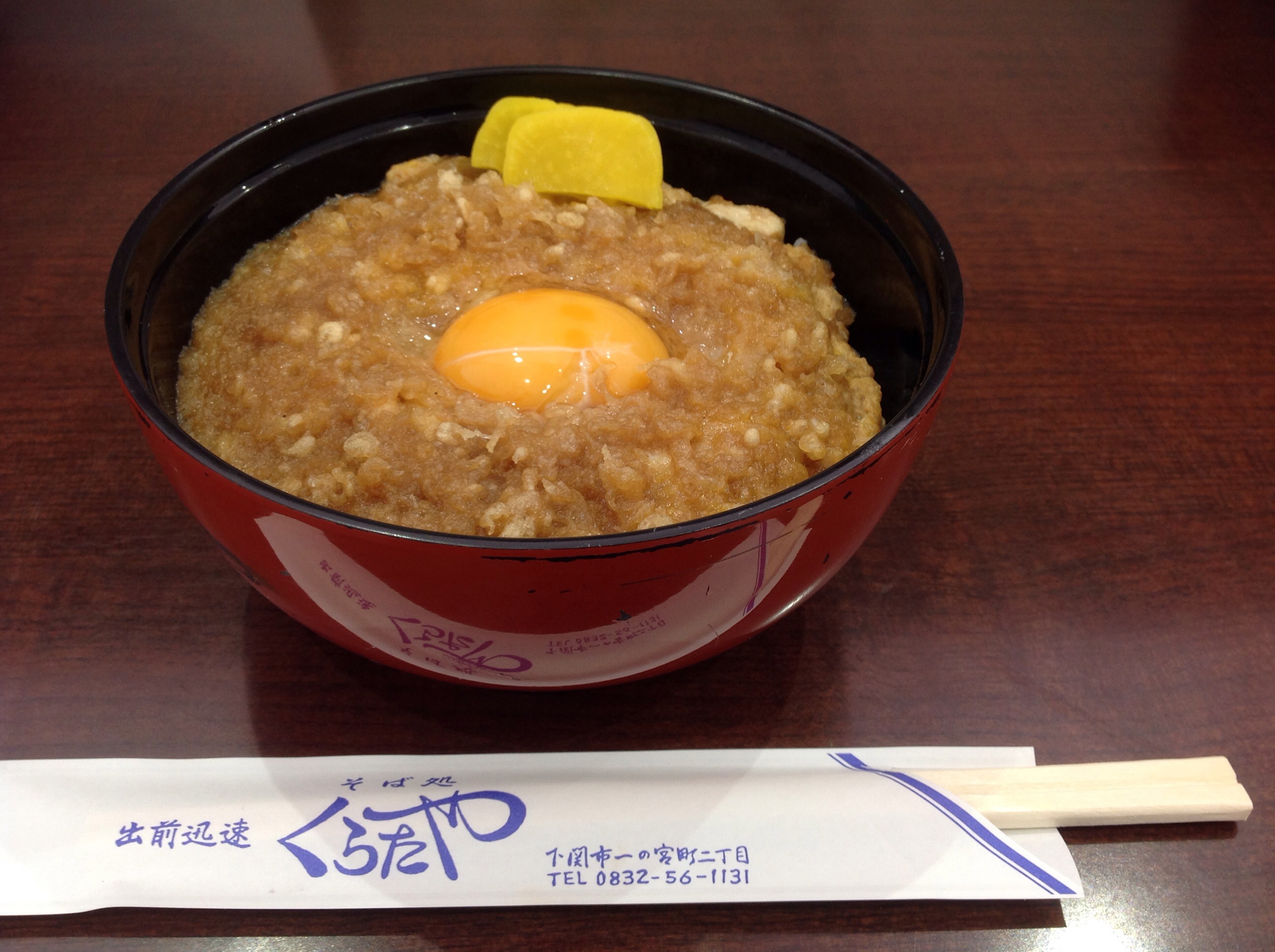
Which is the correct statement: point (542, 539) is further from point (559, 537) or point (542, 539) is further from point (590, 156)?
point (590, 156)

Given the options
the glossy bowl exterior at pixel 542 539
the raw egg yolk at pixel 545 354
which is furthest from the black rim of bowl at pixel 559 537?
the raw egg yolk at pixel 545 354

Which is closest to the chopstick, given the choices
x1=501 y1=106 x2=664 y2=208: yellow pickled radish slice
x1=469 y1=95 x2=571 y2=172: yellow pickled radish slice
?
x1=501 y1=106 x2=664 y2=208: yellow pickled radish slice

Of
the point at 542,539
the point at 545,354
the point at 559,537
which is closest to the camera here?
the point at 542,539

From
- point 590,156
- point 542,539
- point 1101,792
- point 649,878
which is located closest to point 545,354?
point 590,156

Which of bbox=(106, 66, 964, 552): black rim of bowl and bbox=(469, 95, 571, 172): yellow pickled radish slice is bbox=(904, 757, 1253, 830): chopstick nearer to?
bbox=(106, 66, 964, 552): black rim of bowl

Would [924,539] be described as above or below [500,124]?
below

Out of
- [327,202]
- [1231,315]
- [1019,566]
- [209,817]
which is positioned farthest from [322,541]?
[1231,315]

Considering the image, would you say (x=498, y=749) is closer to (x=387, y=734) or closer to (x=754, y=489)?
(x=387, y=734)
